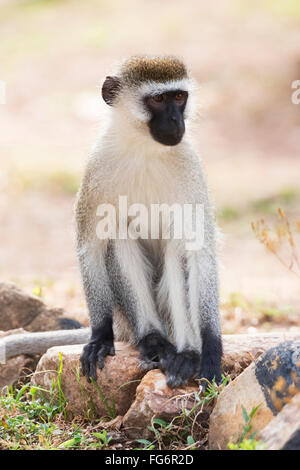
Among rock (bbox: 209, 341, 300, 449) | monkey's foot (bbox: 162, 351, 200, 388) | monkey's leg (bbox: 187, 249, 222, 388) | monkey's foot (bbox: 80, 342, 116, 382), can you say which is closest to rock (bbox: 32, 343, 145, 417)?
monkey's foot (bbox: 80, 342, 116, 382)

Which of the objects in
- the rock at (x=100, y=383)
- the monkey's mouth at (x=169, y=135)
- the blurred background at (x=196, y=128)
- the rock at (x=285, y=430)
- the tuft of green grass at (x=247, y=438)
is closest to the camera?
the rock at (x=285, y=430)

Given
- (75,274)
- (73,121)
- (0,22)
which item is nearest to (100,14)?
(0,22)

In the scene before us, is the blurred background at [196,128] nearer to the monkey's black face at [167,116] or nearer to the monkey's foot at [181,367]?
the monkey's black face at [167,116]

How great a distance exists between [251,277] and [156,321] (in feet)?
14.5

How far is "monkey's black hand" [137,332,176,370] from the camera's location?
4480 mm

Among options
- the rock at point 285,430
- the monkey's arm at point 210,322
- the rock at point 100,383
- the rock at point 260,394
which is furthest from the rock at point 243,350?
the rock at point 285,430

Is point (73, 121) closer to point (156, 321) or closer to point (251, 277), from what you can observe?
point (251, 277)

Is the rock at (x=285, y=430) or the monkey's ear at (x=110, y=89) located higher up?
the monkey's ear at (x=110, y=89)

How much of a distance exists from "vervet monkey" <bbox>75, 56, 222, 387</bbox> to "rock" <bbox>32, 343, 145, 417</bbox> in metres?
0.09

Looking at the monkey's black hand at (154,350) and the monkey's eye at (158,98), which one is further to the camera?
the monkey's eye at (158,98)

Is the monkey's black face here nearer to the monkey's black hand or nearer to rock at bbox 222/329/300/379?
the monkey's black hand

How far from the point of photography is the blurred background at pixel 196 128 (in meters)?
8.98

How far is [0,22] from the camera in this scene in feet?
80.1

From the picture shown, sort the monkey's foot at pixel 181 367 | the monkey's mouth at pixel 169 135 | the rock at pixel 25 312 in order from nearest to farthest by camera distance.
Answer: the monkey's foot at pixel 181 367
the monkey's mouth at pixel 169 135
the rock at pixel 25 312
